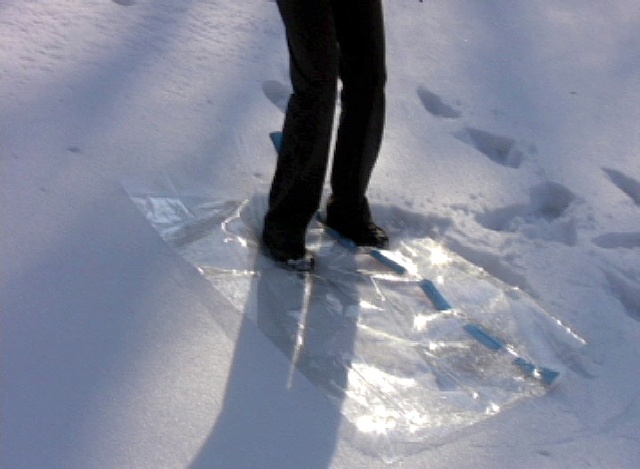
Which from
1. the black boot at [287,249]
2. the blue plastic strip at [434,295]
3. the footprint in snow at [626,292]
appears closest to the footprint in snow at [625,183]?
the footprint in snow at [626,292]

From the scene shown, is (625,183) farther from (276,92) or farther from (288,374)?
(288,374)

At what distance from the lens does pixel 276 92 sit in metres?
2.70

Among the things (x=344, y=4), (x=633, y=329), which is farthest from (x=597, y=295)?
(x=344, y=4)

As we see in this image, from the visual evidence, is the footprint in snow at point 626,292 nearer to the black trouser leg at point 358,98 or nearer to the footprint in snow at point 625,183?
the footprint in snow at point 625,183

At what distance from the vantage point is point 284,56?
9.36 feet

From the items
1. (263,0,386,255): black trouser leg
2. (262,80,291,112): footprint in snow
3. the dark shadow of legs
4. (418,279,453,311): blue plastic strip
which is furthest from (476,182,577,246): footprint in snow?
(262,80,291,112): footprint in snow

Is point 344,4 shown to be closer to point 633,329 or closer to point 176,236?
point 176,236

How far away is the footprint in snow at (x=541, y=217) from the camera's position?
94.4 inches

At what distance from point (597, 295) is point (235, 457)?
1057 millimetres

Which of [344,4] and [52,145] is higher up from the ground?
[344,4]

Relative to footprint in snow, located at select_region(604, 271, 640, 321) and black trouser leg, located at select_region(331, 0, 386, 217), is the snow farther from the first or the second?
black trouser leg, located at select_region(331, 0, 386, 217)

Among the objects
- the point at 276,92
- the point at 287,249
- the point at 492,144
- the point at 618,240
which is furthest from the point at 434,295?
the point at 276,92

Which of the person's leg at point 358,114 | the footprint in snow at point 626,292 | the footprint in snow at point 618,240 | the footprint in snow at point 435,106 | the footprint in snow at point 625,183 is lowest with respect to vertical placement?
the footprint in snow at point 626,292

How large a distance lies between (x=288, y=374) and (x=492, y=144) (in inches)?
48.5
